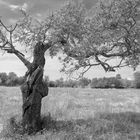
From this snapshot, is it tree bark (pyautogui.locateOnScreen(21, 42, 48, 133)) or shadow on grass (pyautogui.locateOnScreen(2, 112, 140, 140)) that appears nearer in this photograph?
shadow on grass (pyautogui.locateOnScreen(2, 112, 140, 140))

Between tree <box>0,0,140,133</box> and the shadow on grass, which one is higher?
tree <box>0,0,140,133</box>

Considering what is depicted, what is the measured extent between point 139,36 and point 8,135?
Answer: 6699 mm

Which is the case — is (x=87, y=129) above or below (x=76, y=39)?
below

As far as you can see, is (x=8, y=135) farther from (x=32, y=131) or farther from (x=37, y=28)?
(x=37, y=28)

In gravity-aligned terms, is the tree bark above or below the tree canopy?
below

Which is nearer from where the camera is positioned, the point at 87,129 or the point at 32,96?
the point at 87,129

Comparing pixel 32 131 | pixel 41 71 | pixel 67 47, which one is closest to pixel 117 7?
pixel 67 47

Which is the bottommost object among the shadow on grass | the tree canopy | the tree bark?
the shadow on grass

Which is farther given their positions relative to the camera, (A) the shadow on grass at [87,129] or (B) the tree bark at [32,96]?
(B) the tree bark at [32,96]

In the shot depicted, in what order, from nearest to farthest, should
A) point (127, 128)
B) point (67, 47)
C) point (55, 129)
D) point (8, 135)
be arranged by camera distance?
point (8, 135)
point (55, 129)
point (127, 128)
point (67, 47)

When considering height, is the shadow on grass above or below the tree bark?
below

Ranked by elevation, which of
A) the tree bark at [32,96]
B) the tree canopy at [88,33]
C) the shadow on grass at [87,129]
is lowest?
the shadow on grass at [87,129]

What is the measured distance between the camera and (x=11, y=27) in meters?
8.34

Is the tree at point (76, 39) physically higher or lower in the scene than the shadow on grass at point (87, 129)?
higher
